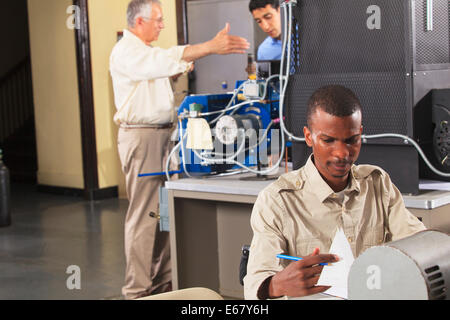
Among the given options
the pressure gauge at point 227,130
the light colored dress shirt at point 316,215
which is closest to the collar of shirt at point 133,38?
the pressure gauge at point 227,130

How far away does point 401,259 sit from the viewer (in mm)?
843

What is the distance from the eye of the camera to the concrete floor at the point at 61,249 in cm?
426

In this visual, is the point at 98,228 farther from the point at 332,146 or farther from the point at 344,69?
the point at 332,146

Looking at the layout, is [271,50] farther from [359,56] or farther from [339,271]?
[339,271]

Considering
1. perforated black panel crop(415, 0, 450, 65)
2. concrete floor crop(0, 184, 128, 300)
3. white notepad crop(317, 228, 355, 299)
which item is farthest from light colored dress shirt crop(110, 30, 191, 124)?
white notepad crop(317, 228, 355, 299)

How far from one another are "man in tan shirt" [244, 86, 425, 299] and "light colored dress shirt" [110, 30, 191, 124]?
2.12m

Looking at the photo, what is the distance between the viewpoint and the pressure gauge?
2961 millimetres

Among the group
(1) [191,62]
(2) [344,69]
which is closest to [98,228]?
(1) [191,62]

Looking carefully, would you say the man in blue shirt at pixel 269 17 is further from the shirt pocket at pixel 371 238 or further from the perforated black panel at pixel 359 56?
the shirt pocket at pixel 371 238

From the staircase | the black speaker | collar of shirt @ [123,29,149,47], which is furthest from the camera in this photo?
the staircase

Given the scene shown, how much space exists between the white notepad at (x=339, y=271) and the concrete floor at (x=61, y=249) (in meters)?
2.82

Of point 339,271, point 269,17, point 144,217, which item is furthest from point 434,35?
point 144,217

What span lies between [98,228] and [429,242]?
211 inches

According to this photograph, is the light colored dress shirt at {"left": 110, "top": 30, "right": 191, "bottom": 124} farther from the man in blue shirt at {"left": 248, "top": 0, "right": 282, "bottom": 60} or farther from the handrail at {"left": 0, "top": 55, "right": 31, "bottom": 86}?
the handrail at {"left": 0, "top": 55, "right": 31, "bottom": 86}
